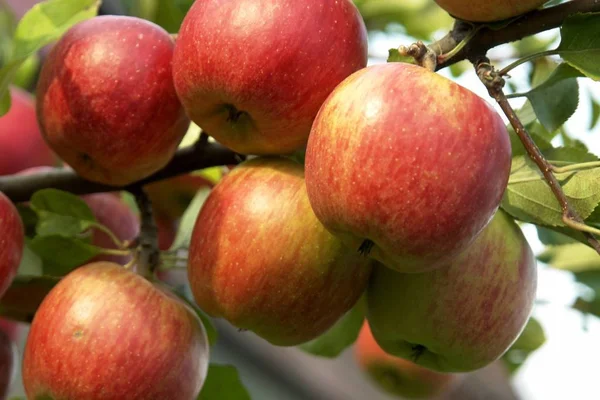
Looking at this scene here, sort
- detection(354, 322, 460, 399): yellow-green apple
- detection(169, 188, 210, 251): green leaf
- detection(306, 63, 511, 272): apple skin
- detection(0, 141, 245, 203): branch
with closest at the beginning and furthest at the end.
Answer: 1. detection(306, 63, 511, 272): apple skin
2. detection(0, 141, 245, 203): branch
3. detection(169, 188, 210, 251): green leaf
4. detection(354, 322, 460, 399): yellow-green apple

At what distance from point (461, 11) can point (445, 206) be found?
Result: 0.20m

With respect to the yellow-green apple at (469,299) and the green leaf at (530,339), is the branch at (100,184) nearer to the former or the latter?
the yellow-green apple at (469,299)

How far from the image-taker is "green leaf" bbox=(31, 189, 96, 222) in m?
0.91

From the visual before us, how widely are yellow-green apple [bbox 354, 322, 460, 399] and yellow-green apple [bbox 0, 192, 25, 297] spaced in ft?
2.03

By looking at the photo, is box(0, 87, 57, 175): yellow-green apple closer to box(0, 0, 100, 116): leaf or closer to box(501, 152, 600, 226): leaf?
box(0, 0, 100, 116): leaf

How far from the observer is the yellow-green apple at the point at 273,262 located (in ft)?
2.52

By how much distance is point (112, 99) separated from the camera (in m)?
0.83

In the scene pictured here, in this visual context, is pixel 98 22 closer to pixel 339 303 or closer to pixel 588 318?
pixel 339 303

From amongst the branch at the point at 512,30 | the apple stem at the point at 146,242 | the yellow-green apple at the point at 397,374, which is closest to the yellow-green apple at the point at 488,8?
the branch at the point at 512,30

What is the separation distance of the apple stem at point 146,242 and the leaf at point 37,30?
7.0 inches

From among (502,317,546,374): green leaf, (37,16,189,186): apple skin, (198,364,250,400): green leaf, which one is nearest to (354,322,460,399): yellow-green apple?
(502,317,546,374): green leaf

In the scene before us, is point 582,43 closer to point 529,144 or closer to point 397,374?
point 529,144

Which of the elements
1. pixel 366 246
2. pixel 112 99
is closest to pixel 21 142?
pixel 112 99

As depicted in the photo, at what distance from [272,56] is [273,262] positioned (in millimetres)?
174
